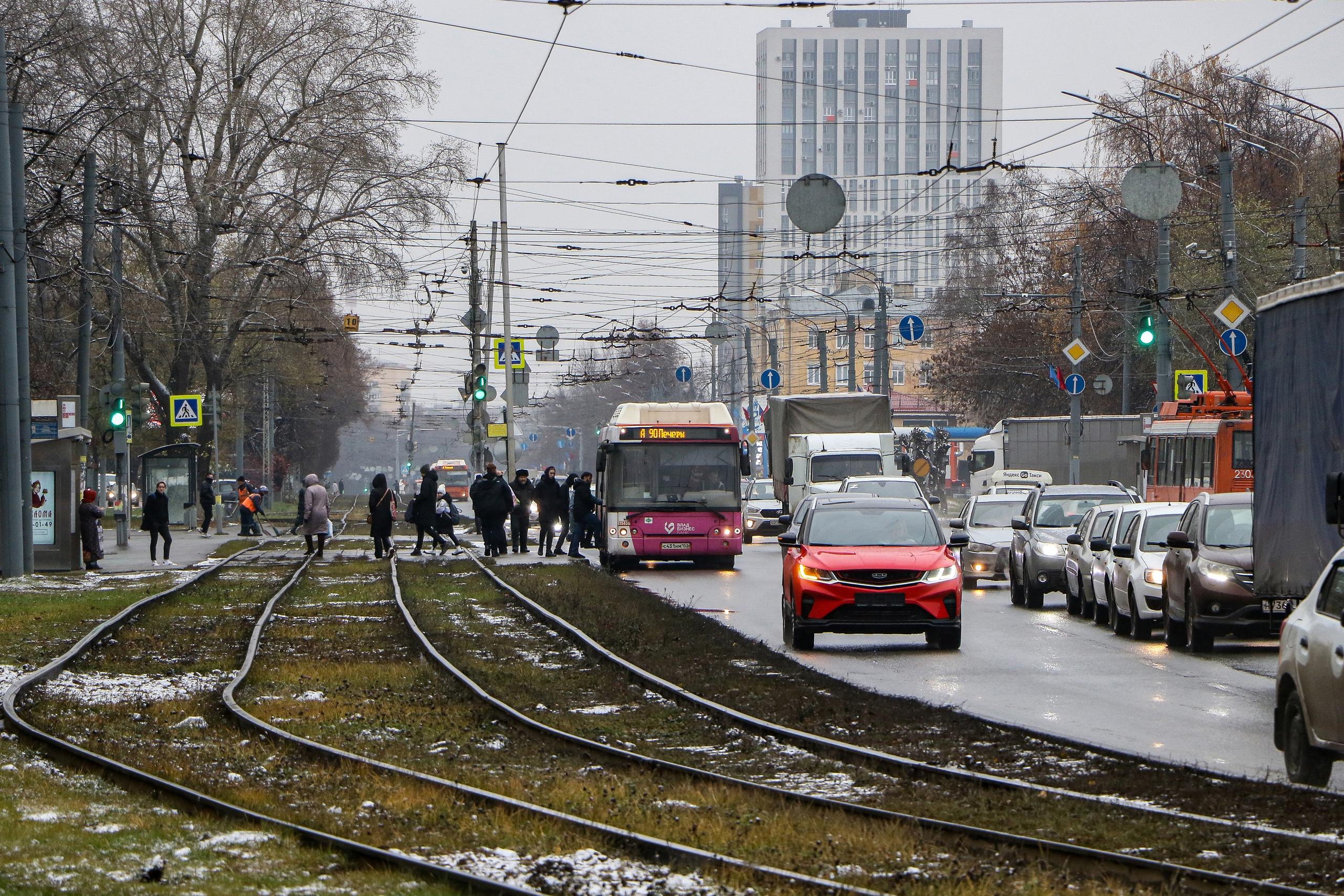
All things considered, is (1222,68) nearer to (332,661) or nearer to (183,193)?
(183,193)

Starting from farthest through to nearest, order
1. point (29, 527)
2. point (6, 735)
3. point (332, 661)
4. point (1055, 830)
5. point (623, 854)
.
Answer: point (29, 527)
point (332, 661)
point (6, 735)
point (1055, 830)
point (623, 854)

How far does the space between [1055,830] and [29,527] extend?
977 inches

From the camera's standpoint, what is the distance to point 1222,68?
5188 cm

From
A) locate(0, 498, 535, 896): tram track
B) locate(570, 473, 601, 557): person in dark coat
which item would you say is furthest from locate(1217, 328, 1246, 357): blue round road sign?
locate(0, 498, 535, 896): tram track

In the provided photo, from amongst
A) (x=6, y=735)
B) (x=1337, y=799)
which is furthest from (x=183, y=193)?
(x=1337, y=799)

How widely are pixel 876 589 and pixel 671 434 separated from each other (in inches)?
609

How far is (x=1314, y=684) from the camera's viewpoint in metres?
9.29

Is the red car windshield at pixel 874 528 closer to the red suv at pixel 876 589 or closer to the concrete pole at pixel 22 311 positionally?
the red suv at pixel 876 589

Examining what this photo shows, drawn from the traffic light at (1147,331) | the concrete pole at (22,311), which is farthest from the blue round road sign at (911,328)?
the concrete pole at (22,311)

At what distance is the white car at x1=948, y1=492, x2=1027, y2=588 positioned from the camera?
100ft

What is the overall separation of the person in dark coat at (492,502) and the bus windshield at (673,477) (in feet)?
8.67

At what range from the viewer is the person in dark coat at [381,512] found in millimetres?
34812

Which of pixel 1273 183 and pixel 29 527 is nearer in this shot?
pixel 29 527

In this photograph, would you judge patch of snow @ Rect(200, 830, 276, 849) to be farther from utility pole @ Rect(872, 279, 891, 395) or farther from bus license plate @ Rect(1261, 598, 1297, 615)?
utility pole @ Rect(872, 279, 891, 395)
